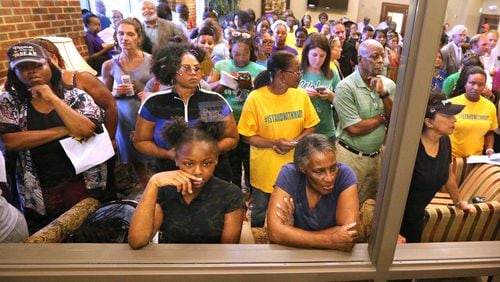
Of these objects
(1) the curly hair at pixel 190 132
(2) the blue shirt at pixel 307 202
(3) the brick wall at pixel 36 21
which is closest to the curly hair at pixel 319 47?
(1) the curly hair at pixel 190 132

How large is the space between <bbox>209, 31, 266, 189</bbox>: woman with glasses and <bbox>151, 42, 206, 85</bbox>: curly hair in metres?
0.54

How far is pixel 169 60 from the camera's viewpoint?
183 centimetres

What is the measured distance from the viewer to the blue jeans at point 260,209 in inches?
83.3

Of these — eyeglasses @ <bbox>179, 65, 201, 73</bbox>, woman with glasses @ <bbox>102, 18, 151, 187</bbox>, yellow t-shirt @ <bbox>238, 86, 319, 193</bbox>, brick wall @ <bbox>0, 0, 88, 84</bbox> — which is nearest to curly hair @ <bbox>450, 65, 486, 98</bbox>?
yellow t-shirt @ <bbox>238, 86, 319, 193</bbox>

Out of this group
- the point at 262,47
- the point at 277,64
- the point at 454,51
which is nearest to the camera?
the point at 277,64

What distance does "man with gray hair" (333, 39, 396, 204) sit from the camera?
2.04m

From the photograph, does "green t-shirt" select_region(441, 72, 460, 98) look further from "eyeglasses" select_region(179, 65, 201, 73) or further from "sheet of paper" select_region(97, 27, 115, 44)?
"sheet of paper" select_region(97, 27, 115, 44)

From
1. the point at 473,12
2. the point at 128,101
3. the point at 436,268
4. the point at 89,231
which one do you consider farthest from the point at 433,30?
the point at 473,12

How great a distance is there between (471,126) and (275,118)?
157 cm

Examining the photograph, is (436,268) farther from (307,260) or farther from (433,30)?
(433,30)

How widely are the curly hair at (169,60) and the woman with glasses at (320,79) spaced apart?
933 millimetres

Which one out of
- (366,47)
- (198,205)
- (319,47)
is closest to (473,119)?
(366,47)

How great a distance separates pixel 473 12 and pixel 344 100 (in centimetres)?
545

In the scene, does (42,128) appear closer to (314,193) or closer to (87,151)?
(87,151)
